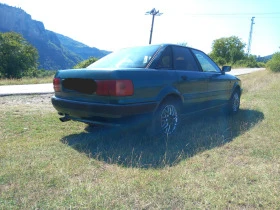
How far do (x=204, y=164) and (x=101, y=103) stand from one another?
1.49 m

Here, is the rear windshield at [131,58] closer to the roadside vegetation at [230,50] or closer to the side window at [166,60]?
the side window at [166,60]

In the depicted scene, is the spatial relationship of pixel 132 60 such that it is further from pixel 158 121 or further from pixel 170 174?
pixel 170 174

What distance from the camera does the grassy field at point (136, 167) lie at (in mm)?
2055

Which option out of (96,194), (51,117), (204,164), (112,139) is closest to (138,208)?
(96,194)

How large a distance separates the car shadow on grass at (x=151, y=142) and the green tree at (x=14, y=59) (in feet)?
144

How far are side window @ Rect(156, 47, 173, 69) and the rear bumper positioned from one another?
64cm

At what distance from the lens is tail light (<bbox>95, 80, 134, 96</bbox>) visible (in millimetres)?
2945

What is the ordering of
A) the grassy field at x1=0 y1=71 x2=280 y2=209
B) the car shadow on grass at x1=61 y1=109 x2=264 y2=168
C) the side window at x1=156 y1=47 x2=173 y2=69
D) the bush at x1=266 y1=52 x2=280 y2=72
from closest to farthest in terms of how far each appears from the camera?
the grassy field at x1=0 y1=71 x2=280 y2=209 → the car shadow on grass at x1=61 y1=109 x2=264 y2=168 → the side window at x1=156 y1=47 x2=173 y2=69 → the bush at x1=266 y1=52 x2=280 y2=72

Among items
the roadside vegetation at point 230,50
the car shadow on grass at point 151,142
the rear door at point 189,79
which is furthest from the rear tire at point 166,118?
the roadside vegetation at point 230,50

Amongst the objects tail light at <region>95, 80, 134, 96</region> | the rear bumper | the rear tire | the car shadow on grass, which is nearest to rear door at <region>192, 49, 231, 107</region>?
the car shadow on grass

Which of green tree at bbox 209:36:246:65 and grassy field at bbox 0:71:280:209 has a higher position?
green tree at bbox 209:36:246:65

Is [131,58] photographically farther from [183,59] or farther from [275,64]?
[275,64]

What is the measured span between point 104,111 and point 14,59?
154 ft

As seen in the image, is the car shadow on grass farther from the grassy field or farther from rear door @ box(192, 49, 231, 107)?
rear door @ box(192, 49, 231, 107)
